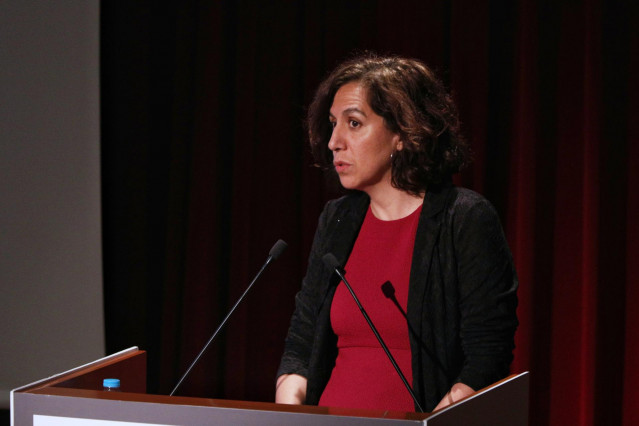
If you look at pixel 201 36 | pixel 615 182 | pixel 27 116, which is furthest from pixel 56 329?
pixel 615 182

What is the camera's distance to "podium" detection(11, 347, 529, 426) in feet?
3.21

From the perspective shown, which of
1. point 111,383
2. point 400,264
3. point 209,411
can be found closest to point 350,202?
point 400,264

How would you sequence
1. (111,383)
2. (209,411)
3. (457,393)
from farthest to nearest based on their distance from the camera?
(457,393) < (111,383) < (209,411)

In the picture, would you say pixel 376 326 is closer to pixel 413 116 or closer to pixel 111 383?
pixel 413 116

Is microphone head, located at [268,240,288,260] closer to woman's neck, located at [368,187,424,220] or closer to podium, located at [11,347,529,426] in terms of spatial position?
woman's neck, located at [368,187,424,220]

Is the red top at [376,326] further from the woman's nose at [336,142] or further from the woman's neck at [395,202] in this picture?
the woman's nose at [336,142]

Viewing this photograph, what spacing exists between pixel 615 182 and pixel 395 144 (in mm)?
1496

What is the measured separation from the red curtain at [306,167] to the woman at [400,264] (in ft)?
4.36

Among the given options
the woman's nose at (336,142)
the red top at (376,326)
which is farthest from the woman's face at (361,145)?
the red top at (376,326)

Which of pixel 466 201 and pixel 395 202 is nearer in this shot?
pixel 466 201

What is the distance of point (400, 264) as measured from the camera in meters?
1.76

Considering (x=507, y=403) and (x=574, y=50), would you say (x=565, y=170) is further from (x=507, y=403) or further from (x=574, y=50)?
(x=507, y=403)

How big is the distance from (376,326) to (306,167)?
185 cm

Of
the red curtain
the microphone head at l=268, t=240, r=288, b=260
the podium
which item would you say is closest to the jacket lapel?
the microphone head at l=268, t=240, r=288, b=260
